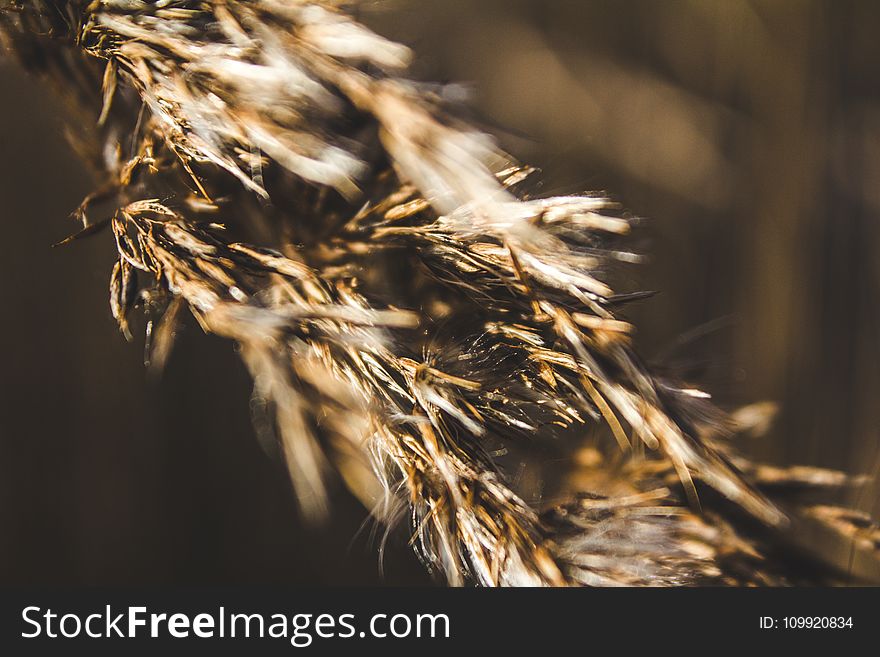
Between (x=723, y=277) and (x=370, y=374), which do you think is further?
(x=723, y=277)

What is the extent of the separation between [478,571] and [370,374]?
0.11 metres

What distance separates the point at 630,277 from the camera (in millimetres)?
368

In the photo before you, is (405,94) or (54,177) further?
(54,177)

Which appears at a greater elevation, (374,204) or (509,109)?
(509,109)

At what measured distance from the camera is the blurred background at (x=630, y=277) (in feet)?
1.25

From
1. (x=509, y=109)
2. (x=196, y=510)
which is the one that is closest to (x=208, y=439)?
(x=196, y=510)

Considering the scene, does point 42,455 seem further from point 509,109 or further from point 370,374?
point 509,109

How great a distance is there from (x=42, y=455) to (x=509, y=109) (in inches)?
15.5

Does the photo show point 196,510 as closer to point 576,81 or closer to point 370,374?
point 370,374

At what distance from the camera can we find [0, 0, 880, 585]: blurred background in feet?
1.25

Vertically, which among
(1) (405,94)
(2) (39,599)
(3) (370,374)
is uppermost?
(1) (405,94)

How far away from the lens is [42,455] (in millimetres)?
385

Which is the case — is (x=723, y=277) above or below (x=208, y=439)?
above

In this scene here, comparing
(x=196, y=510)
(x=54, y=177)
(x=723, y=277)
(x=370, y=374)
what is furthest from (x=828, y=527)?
(x=54, y=177)
